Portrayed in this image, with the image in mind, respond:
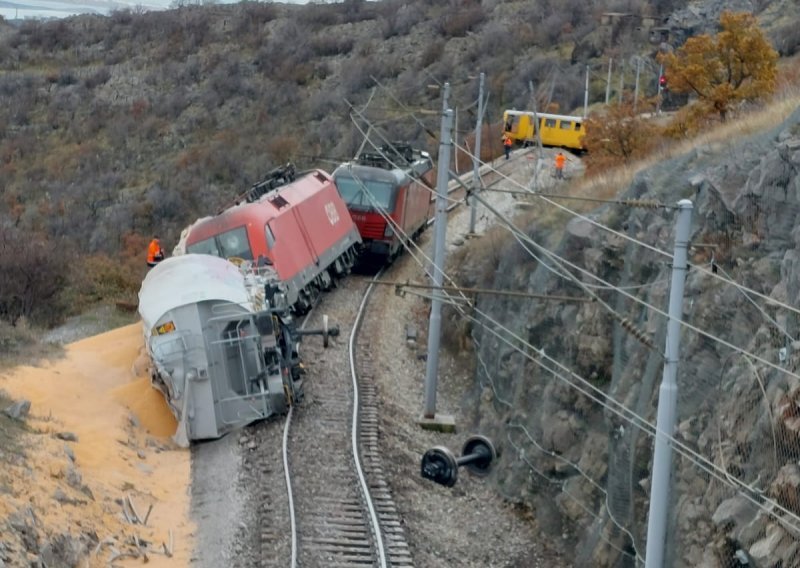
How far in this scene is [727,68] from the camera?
29359 mm

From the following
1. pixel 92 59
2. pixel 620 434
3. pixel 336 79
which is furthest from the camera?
pixel 92 59

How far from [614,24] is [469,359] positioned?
165ft

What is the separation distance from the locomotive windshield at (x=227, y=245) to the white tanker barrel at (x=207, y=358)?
15.0 ft

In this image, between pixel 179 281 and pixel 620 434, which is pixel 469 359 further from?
pixel 620 434

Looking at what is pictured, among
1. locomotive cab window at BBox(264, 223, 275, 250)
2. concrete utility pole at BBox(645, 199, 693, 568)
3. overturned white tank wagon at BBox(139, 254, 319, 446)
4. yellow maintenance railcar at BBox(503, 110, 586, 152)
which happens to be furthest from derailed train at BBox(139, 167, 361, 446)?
yellow maintenance railcar at BBox(503, 110, 586, 152)

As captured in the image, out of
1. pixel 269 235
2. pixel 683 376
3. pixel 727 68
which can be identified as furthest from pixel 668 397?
pixel 727 68

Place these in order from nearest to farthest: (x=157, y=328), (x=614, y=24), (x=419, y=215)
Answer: (x=157, y=328) < (x=419, y=215) < (x=614, y=24)

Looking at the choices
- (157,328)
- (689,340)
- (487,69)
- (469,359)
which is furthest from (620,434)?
(487,69)

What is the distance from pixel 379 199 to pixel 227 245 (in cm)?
758

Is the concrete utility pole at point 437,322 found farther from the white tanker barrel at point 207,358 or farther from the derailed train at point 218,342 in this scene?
the white tanker barrel at point 207,358

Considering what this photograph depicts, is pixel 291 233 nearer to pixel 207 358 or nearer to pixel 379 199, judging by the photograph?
pixel 379 199

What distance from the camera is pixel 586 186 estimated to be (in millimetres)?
24359

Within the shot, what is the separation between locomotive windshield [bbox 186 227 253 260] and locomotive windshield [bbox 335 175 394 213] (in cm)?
711

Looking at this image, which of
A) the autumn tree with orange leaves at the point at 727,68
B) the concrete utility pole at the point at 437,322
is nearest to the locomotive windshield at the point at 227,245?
the concrete utility pole at the point at 437,322
